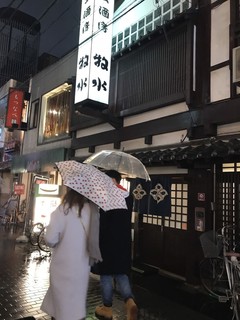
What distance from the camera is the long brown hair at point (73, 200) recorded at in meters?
3.71

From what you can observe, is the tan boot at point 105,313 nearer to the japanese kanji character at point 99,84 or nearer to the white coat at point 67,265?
the white coat at point 67,265

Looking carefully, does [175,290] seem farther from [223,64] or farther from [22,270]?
[223,64]

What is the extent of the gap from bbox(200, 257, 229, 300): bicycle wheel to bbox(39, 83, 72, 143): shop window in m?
9.66

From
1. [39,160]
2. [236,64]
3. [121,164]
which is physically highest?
[236,64]

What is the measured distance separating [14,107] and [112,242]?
16060 mm

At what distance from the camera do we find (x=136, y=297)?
6.87 meters

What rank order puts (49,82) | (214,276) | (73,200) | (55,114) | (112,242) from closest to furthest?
(73,200)
(112,242)
(214,276)
(55,114)
(49,82)

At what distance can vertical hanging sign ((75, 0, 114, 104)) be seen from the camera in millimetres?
10227

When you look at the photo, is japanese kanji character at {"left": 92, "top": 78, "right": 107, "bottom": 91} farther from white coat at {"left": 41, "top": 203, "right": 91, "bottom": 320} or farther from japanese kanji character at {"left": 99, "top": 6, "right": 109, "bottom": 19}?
white coat at {"left": 41, "top": 203, "right": 91, "bottom": 320}

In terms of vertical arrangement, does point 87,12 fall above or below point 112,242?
above

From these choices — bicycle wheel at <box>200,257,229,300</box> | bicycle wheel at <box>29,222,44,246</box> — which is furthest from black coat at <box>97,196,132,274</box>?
bicycle wheel at <box>29,222,44,246</box>

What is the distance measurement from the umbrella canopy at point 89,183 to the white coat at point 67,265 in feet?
0.90

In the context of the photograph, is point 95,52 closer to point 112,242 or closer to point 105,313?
point 112,242

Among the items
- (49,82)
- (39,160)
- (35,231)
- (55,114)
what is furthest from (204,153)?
(49,82)
